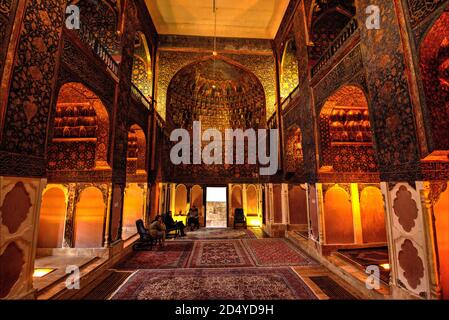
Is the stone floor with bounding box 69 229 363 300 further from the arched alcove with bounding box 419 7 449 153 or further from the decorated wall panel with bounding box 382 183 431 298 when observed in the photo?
the arched alcove with bounding box 419 7 449 153

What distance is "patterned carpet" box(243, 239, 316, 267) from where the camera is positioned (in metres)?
5.21

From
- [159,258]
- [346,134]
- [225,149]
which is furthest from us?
[225,149]

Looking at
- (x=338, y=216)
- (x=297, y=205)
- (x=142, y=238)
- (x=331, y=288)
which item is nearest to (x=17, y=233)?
(x=142, y=238)

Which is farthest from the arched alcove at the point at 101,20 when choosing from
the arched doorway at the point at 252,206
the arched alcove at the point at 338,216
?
the arched doorway at the point at 252,206

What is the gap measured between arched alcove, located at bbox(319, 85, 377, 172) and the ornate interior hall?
0.05 meters

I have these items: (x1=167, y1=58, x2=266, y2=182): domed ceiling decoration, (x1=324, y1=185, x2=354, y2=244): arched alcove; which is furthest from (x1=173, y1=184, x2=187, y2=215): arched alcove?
(x1=324, y1=185, x2=354, y2=244): arched alcove

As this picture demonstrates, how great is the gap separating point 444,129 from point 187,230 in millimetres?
9222

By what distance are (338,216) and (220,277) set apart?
11.2ft

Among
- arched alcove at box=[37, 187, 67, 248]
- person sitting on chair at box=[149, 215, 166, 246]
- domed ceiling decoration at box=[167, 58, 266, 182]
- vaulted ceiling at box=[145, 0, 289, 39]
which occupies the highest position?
vaulted ceiling at box=[145, 0, 289, 39]

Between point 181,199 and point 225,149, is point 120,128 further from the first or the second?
point 225,149

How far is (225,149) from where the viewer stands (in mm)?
11922

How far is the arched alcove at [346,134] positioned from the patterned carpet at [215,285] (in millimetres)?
2961

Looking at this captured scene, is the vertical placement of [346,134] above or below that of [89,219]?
above
